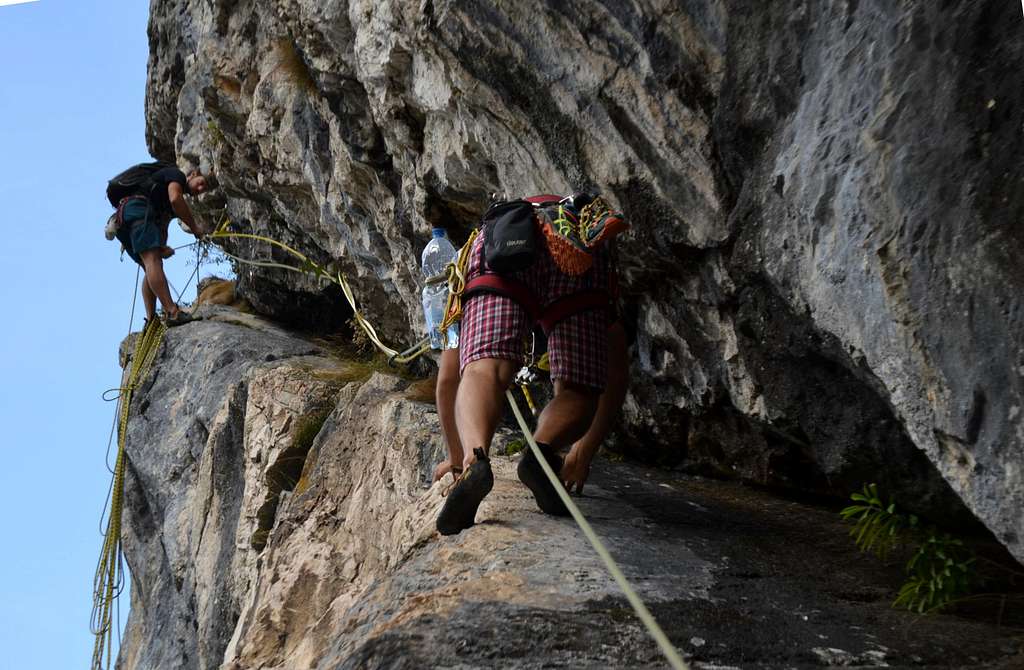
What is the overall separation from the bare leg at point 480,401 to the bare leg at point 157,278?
25.0ft

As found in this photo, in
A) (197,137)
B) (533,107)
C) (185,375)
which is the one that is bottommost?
(185,375)

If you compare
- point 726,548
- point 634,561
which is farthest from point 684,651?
point 726,548

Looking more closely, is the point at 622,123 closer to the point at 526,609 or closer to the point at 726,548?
the point at 726,548

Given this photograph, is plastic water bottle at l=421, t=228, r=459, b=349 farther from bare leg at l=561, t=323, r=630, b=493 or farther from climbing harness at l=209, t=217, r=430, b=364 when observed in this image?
climbing harness at l=209, t=217, r=430, b=364

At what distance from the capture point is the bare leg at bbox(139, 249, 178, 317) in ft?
35.0

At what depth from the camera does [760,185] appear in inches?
160

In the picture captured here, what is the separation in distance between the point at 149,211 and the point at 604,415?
25.2 feet

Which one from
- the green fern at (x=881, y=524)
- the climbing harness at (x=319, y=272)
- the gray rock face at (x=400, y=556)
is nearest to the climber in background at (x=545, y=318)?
the gray rock face at (x=400, y=556)

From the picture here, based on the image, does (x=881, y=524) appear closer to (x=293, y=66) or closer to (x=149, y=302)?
(x=293, y=66)

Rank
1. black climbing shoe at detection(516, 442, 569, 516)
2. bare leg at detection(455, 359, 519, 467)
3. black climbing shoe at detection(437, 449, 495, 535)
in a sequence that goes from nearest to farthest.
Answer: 1. black climbing shoe at detection(437, 449, 495, 535)
2. bare leg at detection(455, 359, 519, 467)
3. black climbing shoe at detection(516, 442, 569, 516)

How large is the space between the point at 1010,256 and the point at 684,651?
4.81 feet

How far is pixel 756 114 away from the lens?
4.01 m

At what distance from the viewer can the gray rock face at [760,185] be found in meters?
2.89

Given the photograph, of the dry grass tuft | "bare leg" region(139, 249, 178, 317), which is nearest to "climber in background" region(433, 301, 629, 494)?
the dry grass tuft
